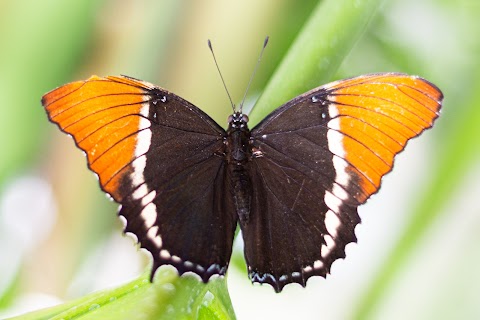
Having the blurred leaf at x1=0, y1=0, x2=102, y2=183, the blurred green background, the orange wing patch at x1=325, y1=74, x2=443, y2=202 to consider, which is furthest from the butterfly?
the blurred leaf at x1=0, y1=0, x2=102, y2=183

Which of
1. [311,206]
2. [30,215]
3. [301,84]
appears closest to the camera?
[301,84]

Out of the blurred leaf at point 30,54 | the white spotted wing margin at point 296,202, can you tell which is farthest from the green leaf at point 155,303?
the blurred leaf at point 30,54

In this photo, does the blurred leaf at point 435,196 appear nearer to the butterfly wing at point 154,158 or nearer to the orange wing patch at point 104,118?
the butterfly wing at point 154,158

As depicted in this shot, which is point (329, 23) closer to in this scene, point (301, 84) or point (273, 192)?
point (301, 84)

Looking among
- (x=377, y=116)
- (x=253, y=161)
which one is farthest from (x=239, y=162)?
(x=377, y=116)

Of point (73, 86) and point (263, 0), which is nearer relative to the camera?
point (73, 86)

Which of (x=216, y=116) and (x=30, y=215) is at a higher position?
(x=216, y=116)

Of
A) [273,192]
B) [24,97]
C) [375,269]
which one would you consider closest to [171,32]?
[24,97]
